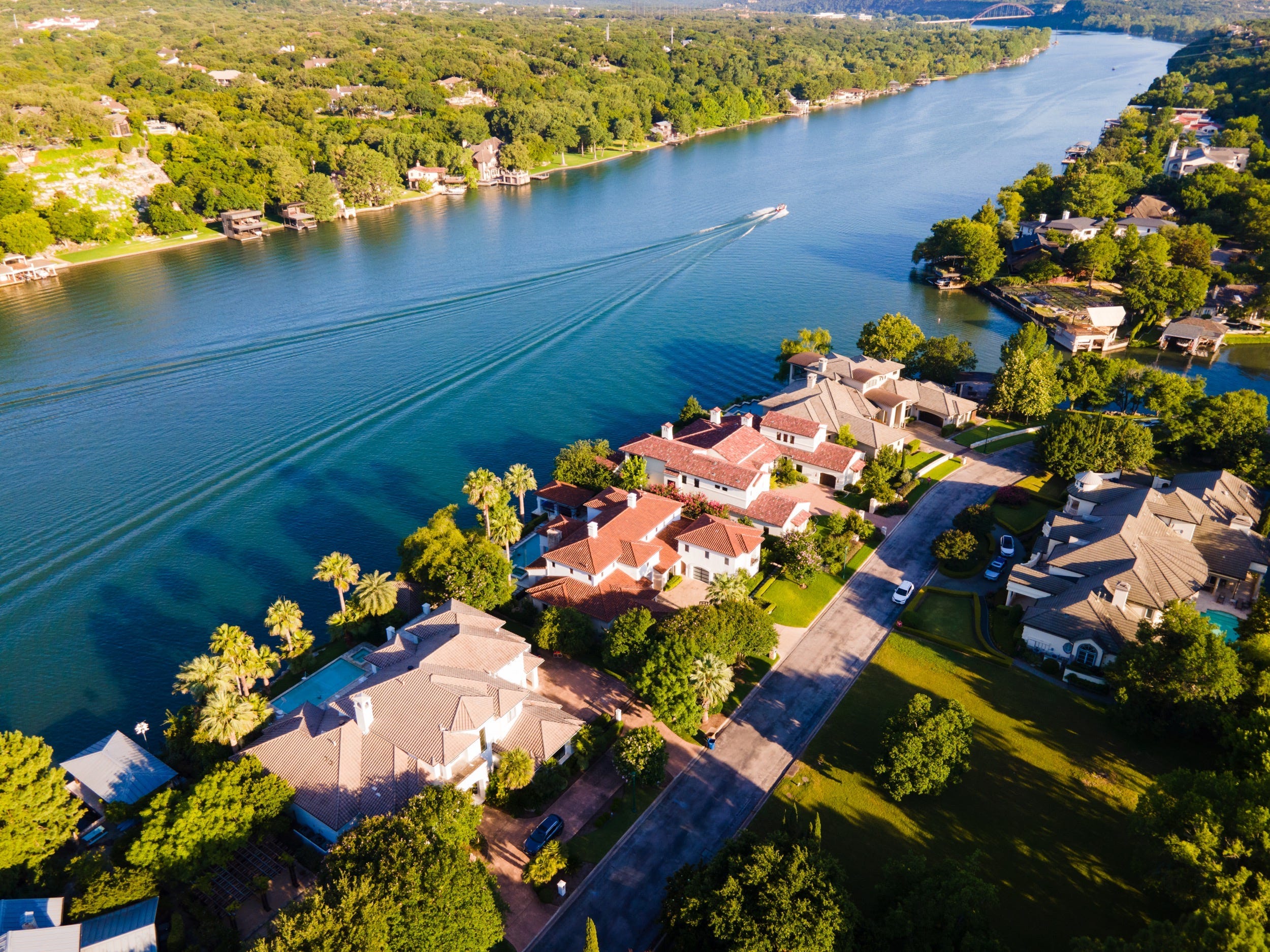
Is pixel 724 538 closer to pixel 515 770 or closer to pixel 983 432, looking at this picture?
pixel 515 770

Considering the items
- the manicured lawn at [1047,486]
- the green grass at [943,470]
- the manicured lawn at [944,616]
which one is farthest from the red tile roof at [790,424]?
the manicured lawn at [944,616]

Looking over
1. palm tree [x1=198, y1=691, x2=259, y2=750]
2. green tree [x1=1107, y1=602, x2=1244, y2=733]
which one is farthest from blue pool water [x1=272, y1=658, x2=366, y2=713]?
green tree [x1=1107, y1=602, x2=1244, y2=733]

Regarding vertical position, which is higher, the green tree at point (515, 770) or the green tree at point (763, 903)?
the green tree at point (763, 903)

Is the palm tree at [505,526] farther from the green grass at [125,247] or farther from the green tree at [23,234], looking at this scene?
the green grass at [125,247]

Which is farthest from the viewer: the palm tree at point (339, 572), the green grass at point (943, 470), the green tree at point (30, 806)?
the green grass at point (943, 470)

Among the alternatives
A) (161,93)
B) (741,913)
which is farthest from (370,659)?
(161,93)
